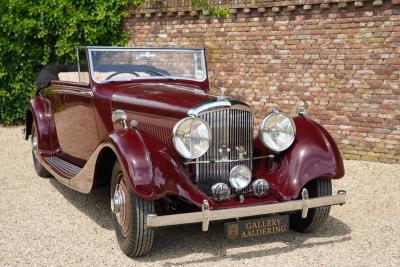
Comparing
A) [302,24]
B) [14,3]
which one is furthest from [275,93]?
[14,3]

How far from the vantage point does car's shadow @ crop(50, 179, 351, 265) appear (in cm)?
391

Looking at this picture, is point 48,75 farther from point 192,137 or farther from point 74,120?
point 192,137

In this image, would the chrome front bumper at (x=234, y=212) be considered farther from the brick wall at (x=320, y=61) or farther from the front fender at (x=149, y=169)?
the brick wall at (x=320, y=61)

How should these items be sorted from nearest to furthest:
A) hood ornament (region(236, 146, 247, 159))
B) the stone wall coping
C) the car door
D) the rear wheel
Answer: hood ornament (region(236, 146, 247, 159))
the rear wheel
the car door
the stone wall coping

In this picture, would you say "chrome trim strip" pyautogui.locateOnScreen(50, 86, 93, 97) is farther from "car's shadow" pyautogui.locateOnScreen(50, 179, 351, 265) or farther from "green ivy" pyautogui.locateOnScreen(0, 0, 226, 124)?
"green ivy" pyautogui.locateOnScreen(0, 0, 226, 124)

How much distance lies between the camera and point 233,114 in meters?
3.99

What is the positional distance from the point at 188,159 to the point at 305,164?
92 centimetres

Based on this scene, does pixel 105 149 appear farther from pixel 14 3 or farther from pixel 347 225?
pixel 14 3

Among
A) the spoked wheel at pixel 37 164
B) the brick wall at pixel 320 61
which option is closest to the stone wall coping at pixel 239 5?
the brick wall at pixel 320 61

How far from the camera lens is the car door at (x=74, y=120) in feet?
16.5

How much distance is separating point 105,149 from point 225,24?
456cm

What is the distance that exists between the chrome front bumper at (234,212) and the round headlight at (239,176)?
337 mm

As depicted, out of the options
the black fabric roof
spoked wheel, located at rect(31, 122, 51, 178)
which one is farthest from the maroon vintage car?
the black fabric roof

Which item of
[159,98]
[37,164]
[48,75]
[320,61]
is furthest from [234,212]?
[48,75]
